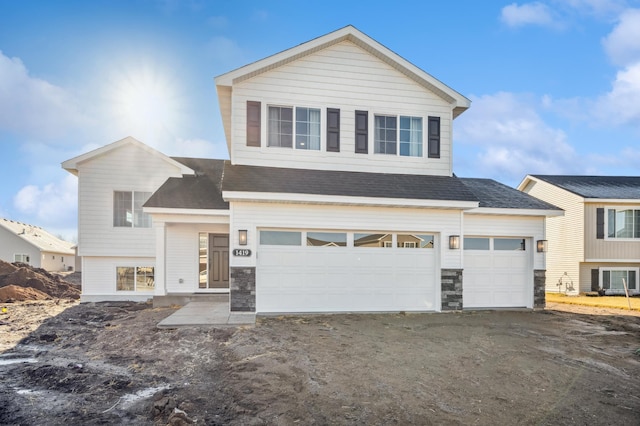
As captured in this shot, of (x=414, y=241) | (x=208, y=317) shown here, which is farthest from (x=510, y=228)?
(x=208, y=317)

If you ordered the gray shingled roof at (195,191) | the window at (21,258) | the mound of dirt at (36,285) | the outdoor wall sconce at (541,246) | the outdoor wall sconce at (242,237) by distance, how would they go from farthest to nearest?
the window at (21,258), the mound of dirt at (36,285), the gray shingled roof at (195,191), the outdoor wall sconce at (541,246), the outdoor wall sconce at (242,237)

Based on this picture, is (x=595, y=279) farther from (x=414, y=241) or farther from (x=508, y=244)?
(x=414, y=241)

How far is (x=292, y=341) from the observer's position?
285 inches

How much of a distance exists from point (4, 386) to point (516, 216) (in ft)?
41.3

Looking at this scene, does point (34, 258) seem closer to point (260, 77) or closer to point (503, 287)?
point (260, 77)

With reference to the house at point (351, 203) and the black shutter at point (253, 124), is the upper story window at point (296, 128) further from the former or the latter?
the black shutter at point (253, 124)

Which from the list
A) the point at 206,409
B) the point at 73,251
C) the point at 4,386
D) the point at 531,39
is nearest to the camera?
the point at 206,409

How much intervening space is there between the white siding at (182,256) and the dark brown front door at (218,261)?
18.2 inches

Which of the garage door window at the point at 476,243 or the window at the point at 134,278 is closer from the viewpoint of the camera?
the garage door window at the point at 476,243

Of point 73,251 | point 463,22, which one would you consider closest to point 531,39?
point 463,22

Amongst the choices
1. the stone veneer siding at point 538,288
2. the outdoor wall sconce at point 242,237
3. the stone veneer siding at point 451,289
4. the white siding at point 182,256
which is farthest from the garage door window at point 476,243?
the white siding at point 182,256

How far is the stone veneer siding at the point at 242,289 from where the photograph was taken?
9422 millimetres

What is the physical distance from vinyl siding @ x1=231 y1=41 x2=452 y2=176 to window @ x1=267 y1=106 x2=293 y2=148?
19cm

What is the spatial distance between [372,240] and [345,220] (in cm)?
102
